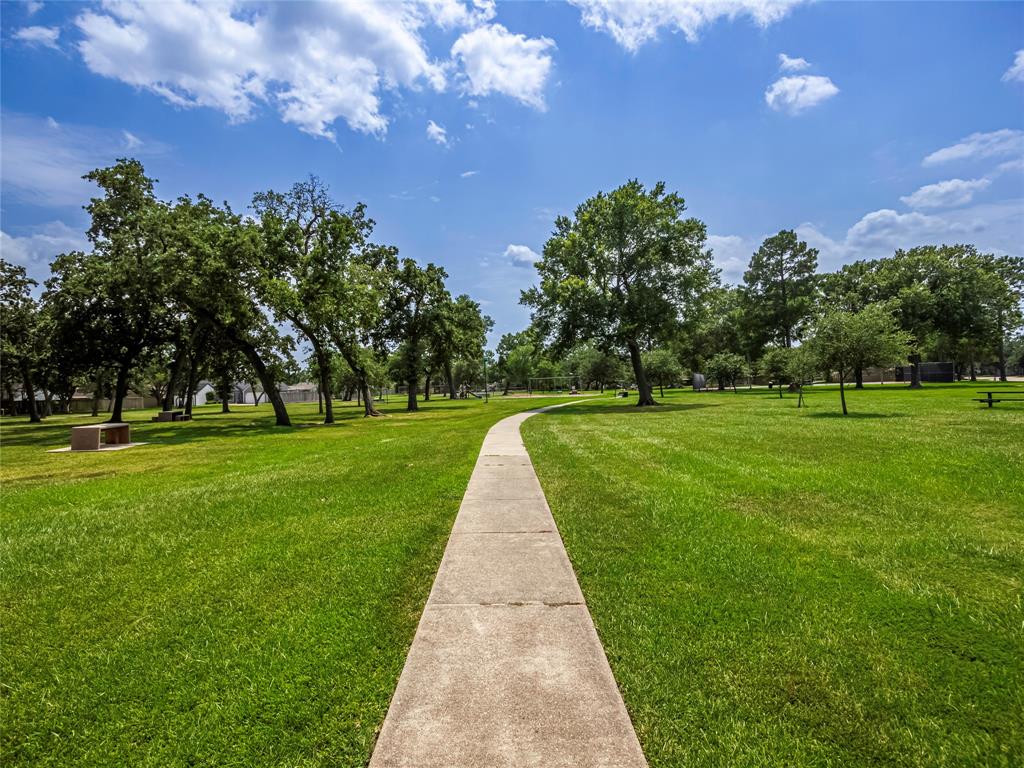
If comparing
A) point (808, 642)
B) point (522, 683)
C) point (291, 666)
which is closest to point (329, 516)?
point (291, 666)

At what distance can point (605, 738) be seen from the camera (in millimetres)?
2256

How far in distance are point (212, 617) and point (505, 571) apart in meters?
2.30

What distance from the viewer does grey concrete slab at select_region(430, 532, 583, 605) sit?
3773mm

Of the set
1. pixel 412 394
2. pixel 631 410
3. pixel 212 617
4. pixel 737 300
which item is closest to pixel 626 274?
pixel 631 410

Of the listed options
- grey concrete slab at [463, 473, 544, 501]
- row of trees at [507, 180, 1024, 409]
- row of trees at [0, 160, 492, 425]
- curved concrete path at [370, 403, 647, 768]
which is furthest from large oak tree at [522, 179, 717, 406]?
curved concrete path at [370, 403, 647, 768]

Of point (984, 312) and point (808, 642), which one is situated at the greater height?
point (984, 312)

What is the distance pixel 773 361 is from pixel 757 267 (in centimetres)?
2260

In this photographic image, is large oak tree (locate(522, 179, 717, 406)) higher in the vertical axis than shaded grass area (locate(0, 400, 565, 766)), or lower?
higher

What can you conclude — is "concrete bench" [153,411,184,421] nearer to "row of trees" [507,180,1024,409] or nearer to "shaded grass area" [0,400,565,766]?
"row of trees" [507,180,1024,409]

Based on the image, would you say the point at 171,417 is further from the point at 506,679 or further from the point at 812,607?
the point at 812,607

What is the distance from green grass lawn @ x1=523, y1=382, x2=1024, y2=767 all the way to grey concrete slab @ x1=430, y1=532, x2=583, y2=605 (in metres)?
0.25

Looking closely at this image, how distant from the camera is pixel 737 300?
6016 cm

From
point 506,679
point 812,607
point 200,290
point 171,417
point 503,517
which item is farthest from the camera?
point 171,417

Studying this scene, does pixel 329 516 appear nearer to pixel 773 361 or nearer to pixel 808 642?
pixel 808 642
